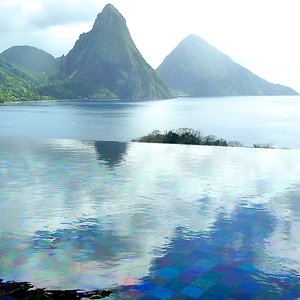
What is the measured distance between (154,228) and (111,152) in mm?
14288

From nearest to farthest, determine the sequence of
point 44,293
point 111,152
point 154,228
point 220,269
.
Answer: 1. point 44,293
2. point 220,269
3. point 154,228
4. point 111,152

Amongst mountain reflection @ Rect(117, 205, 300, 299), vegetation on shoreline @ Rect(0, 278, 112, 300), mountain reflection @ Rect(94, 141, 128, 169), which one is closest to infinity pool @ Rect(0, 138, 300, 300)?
mountain reflection @ Rect(117, 205, 300, 299)

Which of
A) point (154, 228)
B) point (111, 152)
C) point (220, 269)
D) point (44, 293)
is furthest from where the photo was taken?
point (111, 152)

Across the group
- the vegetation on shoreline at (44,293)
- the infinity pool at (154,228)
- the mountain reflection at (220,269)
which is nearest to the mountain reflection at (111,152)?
the infinity pool at (154,228)

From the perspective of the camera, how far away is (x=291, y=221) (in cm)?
1106

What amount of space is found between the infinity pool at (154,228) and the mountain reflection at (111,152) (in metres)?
0.50

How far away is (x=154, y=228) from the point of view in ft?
33.8

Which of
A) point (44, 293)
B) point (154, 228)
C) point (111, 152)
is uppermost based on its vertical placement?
point (111, 152)

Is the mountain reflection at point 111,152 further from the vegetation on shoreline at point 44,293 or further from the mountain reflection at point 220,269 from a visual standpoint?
the vegetation on shoreline at point 44,293

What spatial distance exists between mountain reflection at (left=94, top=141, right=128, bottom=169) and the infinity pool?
0.50m

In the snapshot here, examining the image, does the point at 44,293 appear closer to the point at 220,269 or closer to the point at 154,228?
the point at 220,269

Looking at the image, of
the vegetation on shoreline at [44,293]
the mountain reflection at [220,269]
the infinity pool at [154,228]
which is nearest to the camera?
the vegetation on shoreline at [44,293]

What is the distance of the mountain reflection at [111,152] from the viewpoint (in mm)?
20639

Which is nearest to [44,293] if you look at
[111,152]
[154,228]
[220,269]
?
[220,269]
